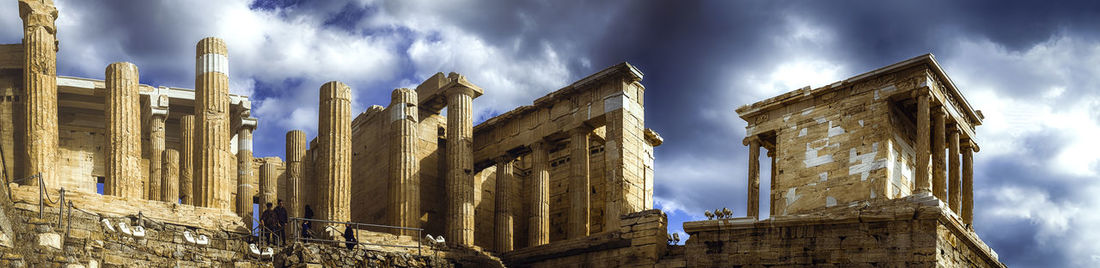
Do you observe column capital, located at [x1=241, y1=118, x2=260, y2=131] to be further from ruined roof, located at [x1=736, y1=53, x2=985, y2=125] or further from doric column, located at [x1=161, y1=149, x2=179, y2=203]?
ruined roof, located at [x1=736, y1=53, x2=985, y2=125]

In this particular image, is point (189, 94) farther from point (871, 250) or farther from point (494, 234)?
point (871, 250)

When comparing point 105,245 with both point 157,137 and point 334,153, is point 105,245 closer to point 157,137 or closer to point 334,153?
point 334,153

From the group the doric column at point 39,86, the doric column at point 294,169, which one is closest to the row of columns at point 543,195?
the doric column at point 294,169

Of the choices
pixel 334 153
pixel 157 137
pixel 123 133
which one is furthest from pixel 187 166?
pixel 157 137

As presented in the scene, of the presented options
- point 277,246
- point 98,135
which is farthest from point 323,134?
point 98,135

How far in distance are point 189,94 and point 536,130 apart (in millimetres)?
11786

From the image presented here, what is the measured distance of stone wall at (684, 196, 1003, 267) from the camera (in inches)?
1032

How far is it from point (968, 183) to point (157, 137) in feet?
81.5

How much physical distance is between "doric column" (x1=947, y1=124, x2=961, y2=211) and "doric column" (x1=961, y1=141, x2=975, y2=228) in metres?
0.70

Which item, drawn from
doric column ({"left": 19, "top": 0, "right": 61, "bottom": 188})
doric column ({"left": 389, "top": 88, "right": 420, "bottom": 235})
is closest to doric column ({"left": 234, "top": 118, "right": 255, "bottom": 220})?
doric column ({"left": 389, "top": 88, "right": 420, "bottom": 235})

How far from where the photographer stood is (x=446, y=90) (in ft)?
130

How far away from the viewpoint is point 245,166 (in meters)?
42.8

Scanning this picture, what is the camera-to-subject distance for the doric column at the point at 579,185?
118 ft

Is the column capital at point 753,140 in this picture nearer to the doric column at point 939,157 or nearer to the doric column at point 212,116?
the doric column at point 939,157
